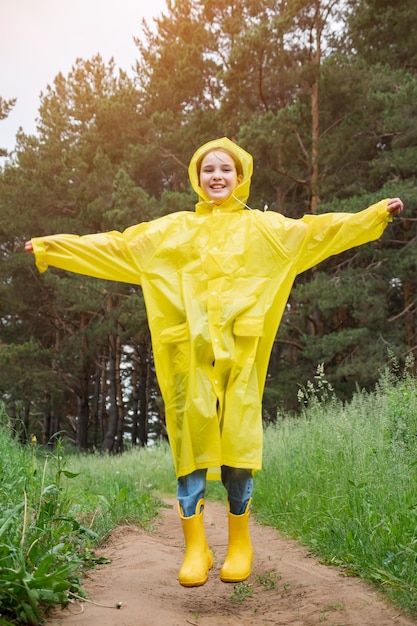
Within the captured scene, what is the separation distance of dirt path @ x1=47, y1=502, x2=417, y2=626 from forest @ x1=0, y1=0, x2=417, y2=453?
26.6ft

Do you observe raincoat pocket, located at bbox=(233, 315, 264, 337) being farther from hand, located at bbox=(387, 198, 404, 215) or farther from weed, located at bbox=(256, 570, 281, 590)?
weed, located at bbox=(256, 570, 281, 590)

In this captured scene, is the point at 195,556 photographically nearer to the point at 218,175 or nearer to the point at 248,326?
the point at 248,326

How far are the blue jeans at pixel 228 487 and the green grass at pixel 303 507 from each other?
0.58m

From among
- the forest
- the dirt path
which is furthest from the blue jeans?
the forest

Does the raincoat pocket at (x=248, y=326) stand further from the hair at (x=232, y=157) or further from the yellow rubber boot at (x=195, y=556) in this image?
the hair at (x=232, y=157)

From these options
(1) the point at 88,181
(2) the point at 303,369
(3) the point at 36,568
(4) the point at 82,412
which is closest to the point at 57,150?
(1) the point at 88,181

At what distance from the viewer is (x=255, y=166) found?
59.2 feet

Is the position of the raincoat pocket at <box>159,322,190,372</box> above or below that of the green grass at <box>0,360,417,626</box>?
above

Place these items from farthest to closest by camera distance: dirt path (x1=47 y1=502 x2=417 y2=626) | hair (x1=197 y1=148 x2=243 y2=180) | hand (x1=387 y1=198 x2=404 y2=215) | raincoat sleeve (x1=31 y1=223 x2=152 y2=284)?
hair (x1=197 y1=148 x2=243 y2=180)
raincoat sleeve (x1=31 y1=223 x2=152 y2=284)
hand (x1=387 y1=198 x2=404 y2=215)
dirt path (x1=47 y1=502 x2=417 y2=626)

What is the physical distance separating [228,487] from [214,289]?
1035 millimetres

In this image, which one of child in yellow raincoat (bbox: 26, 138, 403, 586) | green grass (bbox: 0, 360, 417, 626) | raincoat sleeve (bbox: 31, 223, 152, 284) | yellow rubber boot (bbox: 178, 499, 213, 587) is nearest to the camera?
green grass (bbox: 0, 360, 417, 626)

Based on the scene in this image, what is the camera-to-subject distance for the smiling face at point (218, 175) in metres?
3.72

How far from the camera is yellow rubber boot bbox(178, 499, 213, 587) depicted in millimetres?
3061

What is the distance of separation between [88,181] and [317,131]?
8505mm
